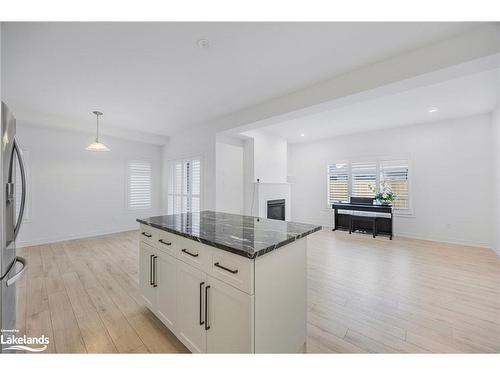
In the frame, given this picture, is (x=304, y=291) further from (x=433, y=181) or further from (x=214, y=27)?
(x=433, y=181)

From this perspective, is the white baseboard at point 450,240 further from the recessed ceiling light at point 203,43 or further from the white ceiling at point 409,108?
the recessed ceiling light at point 203,43

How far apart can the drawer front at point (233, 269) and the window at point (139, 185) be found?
17.8 feet

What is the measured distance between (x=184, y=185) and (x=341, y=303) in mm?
4454

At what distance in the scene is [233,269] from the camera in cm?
125

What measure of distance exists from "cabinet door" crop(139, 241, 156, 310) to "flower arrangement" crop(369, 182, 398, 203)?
213 inches

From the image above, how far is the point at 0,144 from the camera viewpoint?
132 cm

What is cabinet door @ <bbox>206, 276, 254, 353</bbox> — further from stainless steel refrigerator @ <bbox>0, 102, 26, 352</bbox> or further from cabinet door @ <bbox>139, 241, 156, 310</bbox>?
stainless steel refrigerator @ <bbox>0, 102, 26, 352</bbox>

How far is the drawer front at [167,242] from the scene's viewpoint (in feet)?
5.61

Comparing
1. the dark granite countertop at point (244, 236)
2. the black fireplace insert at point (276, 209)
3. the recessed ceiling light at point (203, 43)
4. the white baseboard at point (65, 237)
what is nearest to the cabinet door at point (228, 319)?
the dark granite countertop at point (244, 236)

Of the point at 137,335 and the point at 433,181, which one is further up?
the point at 433,181
